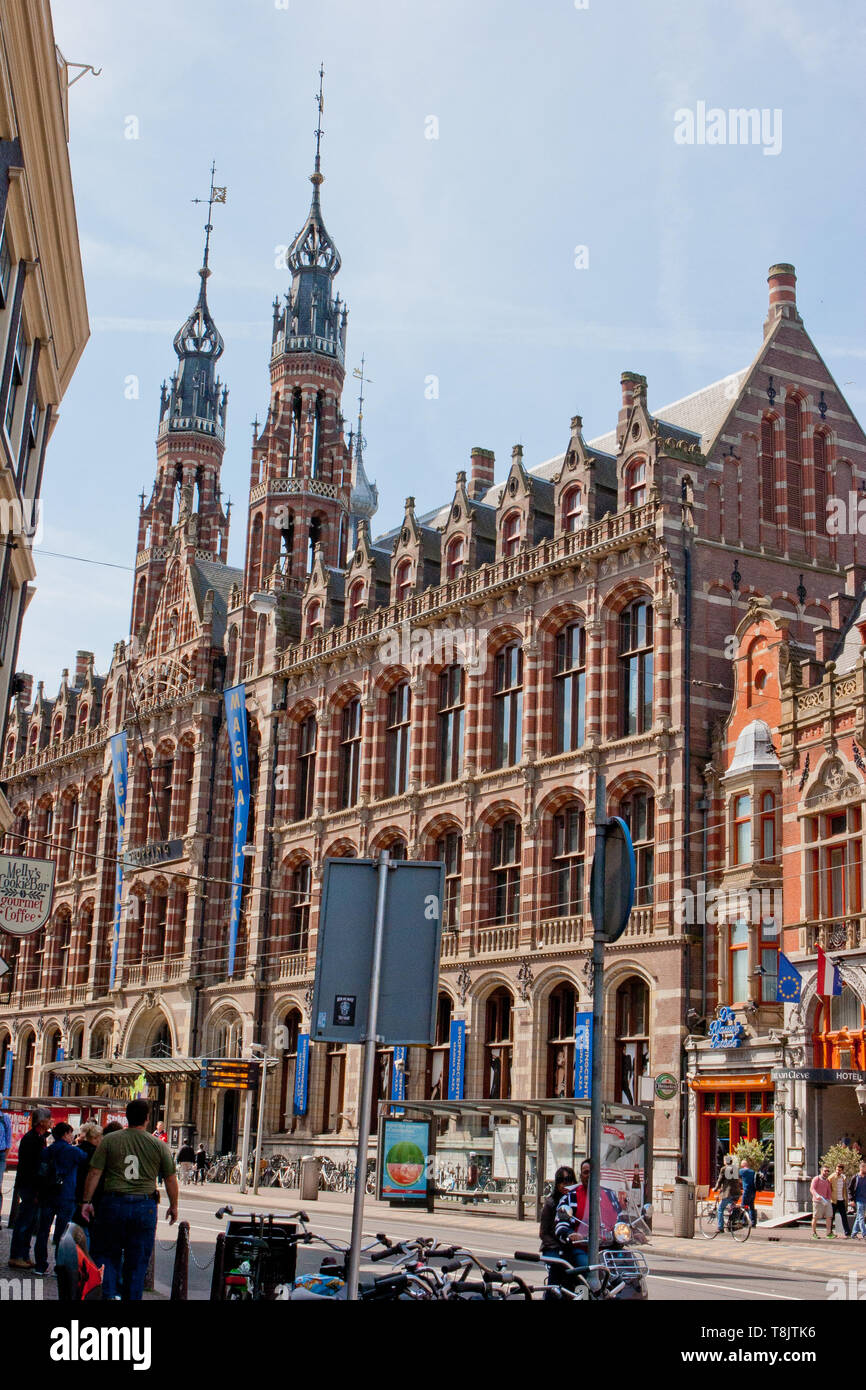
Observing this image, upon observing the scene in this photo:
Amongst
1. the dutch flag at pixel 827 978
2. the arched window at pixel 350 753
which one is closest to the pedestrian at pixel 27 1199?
the dutch flag at pixel 827 978

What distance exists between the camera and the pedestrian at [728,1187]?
28.5 m

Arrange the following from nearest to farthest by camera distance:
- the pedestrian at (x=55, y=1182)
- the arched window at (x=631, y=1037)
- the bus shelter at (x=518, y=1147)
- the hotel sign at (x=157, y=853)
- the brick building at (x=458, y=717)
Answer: the pedestrian at (x=55, y=1182) < the bus shelter at (x=518, y=1147) < the arched window at (x=631, y=1037) < the brick building at (x=458, y=717) < the hotel sign at (x=157, y=853)

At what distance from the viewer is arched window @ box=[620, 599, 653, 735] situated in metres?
37.7

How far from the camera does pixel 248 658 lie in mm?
54531

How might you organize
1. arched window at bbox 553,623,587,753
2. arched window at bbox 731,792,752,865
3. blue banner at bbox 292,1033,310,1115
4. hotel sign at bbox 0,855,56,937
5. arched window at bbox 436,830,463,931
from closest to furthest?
hotel sign at bbox 0,855,56,937 → arched window at bbox 731,792,752,865 → arched window at bbox 553,623,587,753 → arched window at bbox 436,830,463,931 → blue banner at bbox 292,1033,310,1115

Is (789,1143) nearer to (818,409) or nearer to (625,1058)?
(625,1058)

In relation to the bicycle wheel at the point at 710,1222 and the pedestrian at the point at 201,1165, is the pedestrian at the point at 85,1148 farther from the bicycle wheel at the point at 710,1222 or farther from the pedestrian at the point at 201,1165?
the pedestrian at the point at 201,1165

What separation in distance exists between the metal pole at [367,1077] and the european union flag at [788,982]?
2414 centimetres

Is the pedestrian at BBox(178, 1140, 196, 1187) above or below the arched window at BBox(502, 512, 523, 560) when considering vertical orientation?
below

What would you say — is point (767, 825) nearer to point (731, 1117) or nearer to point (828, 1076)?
point (731, 1117)

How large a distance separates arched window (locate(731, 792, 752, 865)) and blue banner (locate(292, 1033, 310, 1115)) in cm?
1642

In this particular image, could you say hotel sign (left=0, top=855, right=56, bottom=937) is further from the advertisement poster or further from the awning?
the awning

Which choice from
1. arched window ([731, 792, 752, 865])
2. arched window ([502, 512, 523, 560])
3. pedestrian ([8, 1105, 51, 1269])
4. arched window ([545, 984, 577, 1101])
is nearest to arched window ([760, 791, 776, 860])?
arched window ([731, 792, 752, 865])

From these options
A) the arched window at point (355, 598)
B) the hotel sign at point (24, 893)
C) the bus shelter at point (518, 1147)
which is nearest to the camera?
the hotel sign at point (24, 893)
